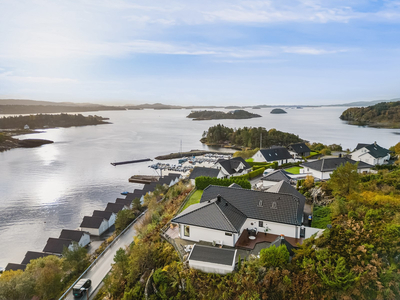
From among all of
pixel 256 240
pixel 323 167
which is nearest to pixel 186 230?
pixel 256 240

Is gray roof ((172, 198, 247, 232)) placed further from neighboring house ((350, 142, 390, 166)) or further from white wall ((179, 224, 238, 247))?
neighboring house ((350, 142, 390, 166))

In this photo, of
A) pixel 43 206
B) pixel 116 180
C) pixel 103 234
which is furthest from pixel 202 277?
pixel 116 180

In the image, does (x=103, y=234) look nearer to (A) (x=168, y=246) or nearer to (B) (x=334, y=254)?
(A) (x=168, y=246)

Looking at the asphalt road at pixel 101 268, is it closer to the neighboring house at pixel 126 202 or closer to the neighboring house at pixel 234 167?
the neighboring house at pixel 126 202

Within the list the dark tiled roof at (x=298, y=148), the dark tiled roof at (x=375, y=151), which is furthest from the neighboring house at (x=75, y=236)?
the dark tiled roof at (x=298, y=148)

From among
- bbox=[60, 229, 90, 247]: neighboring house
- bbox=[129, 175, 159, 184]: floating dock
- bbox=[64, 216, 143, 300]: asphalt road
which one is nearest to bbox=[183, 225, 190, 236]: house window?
bbox=[64, 216, 143, 300]: asphalt road

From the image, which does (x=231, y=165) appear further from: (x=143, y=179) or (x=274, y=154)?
(x=143, y=179)
